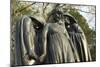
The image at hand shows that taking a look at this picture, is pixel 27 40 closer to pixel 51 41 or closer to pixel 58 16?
pixel 51 41

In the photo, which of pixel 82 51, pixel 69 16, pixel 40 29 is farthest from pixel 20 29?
pixel 82 51

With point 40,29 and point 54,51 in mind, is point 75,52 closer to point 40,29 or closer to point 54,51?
point 54,51

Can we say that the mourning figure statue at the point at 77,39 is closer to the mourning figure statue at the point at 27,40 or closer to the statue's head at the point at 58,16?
the statue's head at the point at 58,16

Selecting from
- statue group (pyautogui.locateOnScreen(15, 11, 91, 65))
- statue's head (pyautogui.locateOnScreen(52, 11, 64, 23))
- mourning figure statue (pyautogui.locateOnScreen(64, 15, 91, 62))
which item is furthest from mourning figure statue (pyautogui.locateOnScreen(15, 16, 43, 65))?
mourning figure statue (pyautogui.locateOnScreen(64, 15, 91, 62))

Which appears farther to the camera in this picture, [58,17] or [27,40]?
[58,17]

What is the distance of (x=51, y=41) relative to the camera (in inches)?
72.6

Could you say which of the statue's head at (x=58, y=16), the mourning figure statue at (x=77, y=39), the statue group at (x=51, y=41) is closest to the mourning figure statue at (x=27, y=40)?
the statue group at (x=51, y=41)

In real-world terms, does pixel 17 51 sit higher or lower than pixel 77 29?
lower

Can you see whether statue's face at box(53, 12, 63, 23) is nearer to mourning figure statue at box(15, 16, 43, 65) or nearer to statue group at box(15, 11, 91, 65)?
statue group at box(15, 11, 91, 65)

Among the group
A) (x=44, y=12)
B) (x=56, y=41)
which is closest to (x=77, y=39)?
(x=56, y=41)

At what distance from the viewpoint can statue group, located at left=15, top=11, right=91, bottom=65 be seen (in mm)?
1777

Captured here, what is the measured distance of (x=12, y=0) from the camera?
175cm

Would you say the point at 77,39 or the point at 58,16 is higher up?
the point at 58,16
